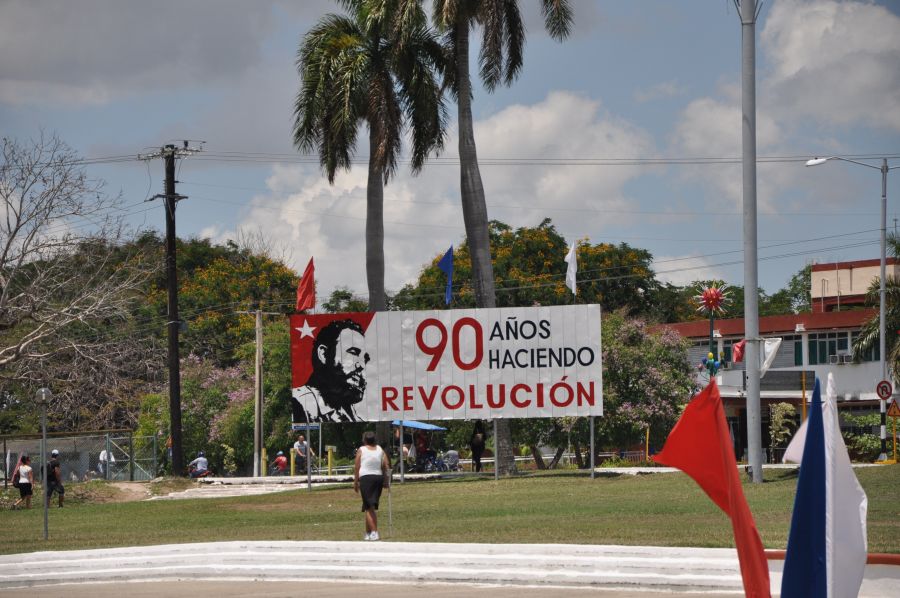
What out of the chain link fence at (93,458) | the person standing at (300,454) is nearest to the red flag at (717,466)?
the person standing at (300,454)

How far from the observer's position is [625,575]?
12391mm

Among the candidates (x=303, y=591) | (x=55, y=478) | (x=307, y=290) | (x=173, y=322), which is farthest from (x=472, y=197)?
(x=303, y=591)

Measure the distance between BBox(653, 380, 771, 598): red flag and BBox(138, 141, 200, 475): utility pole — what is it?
109ft

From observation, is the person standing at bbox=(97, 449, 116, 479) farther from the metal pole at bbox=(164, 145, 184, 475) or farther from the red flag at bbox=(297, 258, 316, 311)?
the red flag at bbox=(297, 258, 316, 311)

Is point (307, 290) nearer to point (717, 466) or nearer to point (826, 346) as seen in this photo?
point (717, 466)

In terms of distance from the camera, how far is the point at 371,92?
104 feet

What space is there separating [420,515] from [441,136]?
51.8 feet

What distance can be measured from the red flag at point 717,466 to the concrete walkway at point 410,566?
3593 millimetres

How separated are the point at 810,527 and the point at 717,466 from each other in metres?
0.91

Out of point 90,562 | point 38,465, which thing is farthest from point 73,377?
point 90,562

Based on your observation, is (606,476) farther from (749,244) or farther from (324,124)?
(324,124)

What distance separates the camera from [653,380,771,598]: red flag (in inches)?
285

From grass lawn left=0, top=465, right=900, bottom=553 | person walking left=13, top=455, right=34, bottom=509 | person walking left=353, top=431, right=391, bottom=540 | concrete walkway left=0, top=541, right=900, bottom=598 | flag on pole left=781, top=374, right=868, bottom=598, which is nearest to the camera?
flag on pole left=781, top=374, right=868, bottom=598

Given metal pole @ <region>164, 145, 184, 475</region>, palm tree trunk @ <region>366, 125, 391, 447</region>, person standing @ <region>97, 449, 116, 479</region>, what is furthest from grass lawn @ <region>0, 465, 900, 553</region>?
metal pole @ <region>164, 145, 184, 475</region>
